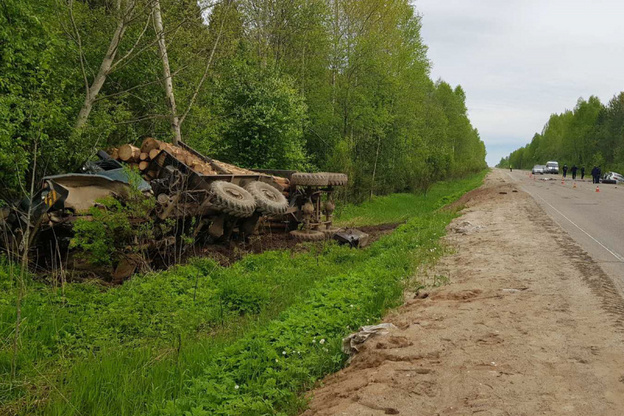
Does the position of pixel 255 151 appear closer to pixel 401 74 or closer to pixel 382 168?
pixel 382 168

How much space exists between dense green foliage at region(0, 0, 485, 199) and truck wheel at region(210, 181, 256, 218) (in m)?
2.77

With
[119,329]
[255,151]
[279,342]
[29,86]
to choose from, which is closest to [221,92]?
[255,151]

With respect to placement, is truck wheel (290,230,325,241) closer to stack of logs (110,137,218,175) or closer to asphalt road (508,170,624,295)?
stack of logs (110,137,218,175)

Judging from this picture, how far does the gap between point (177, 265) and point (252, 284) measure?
1.59 meters

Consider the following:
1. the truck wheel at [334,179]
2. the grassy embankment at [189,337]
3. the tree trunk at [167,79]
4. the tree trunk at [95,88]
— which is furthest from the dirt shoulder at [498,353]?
the tree trunk at [167,79]

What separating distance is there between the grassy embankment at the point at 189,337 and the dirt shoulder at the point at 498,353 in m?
0.51

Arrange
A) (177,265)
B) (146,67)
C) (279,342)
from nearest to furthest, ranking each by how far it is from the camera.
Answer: (279,342), (177,265), (146,67)

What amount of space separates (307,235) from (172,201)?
4462 mm

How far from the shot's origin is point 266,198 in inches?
396

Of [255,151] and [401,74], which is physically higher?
[401,74]

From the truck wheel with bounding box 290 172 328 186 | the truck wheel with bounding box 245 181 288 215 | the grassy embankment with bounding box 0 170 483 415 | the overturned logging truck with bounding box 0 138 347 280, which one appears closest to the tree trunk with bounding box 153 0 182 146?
the overturned logging truck with bounding box 0 138 347 280

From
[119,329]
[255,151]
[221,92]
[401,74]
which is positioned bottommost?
[119,329]

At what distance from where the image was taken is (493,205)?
58.2 ft

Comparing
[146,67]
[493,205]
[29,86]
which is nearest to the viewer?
[29,86]
